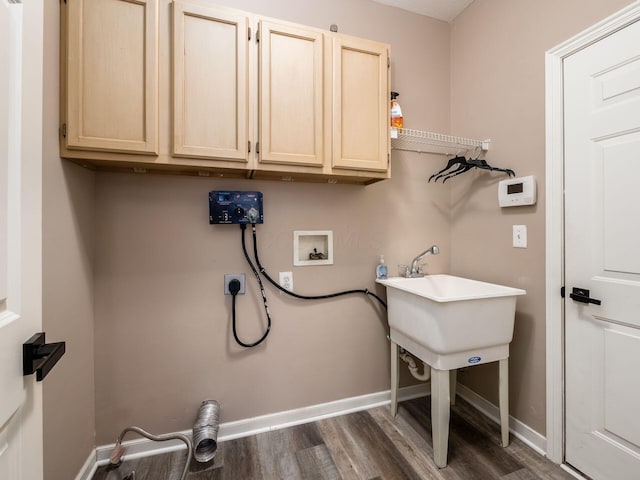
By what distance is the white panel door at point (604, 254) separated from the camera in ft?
3.97

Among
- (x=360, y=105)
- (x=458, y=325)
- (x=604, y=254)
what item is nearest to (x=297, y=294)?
(x=458, y=325)

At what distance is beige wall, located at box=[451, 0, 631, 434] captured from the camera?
60.5 inches

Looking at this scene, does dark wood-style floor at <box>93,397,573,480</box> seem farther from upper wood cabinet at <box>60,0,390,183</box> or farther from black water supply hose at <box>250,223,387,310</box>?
upper wood cabinet at <box>60,0,390,183</box>

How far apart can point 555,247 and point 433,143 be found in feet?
3.28

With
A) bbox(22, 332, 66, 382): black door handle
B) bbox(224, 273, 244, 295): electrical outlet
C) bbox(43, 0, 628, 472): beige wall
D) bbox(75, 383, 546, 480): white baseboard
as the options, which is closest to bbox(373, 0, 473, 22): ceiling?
bbox(43, 0, 628, 472): beige wall

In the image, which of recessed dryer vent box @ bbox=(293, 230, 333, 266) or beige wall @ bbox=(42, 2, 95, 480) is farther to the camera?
recessed dryer vent box @ bbox=(293, 230, 333, 266)

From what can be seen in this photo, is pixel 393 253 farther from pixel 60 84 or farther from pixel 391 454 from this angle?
pixel 60 84

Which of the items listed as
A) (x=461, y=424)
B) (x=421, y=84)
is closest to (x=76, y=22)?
(x=421, y=84)

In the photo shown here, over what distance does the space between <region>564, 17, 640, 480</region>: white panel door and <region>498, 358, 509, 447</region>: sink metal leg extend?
0.26 meters

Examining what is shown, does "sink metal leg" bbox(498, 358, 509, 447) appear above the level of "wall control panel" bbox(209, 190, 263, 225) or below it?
below

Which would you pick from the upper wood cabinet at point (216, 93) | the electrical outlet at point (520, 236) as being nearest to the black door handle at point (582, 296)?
the electrical outlet at point (520, 236)

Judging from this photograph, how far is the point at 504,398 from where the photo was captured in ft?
5.11

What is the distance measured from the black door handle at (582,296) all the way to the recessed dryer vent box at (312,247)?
1.25 metres

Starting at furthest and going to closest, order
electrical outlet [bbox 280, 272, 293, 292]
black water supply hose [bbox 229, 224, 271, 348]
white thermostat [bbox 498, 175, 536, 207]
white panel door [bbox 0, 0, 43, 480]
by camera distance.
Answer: electrical outlet [bbox 280, 272, 293, 292], black water supply hose [bbox 229, 224, 271, 348], white thermostat [bbox 498, 175, 536, 207], white panel door [bbox 0, 0, 43, 480]
